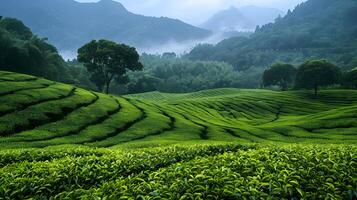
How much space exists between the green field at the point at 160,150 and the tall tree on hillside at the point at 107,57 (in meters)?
25.1

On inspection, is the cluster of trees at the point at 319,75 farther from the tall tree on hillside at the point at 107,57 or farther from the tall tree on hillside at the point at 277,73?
the tall tree on hillside at the point at 107,57

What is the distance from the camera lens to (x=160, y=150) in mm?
19375

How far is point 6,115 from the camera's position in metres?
42.1

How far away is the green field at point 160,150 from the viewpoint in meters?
11.0

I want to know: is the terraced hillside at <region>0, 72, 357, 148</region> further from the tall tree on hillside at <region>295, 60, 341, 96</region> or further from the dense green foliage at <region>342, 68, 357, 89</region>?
the dense green foliage at <region>342, 68, 357, 89</region>

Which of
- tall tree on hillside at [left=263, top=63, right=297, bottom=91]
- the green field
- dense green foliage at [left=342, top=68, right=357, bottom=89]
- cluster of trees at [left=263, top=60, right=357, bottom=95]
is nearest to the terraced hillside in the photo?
the green field

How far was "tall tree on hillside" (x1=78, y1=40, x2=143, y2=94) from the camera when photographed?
9638 centimetres

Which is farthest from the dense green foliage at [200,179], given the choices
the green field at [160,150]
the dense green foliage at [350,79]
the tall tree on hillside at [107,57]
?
the dense green foliage at [350,79]

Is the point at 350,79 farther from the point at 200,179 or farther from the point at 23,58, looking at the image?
the point at 200,179

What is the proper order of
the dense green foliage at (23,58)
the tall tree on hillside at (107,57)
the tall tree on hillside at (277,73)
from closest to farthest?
the dense green foliage at (23,58) → the tall tree on hillside at (107,57) → the tall tree on hillside at (277,73)

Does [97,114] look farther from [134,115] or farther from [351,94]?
[351,94]

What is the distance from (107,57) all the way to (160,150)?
81.1 m

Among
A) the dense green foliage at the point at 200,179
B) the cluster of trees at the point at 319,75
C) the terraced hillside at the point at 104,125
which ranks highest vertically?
the cluster of trees at the point at 319,75

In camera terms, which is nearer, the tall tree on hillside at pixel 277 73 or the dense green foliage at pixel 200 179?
the dense green foliage at pixel 200 179
